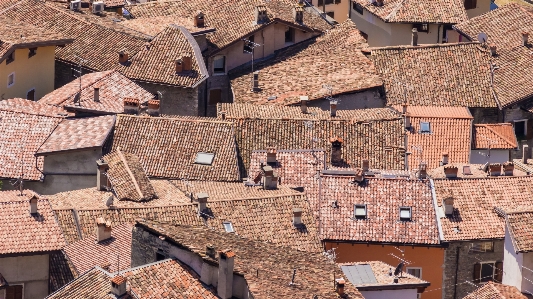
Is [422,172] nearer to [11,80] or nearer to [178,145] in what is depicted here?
[178,145]

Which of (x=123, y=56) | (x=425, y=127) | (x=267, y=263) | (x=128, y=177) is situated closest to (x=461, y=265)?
(x=425, y=127)

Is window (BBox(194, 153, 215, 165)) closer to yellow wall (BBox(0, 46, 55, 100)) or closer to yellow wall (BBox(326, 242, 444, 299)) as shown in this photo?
yellow wall (BBox(326, 242, 444, 299))

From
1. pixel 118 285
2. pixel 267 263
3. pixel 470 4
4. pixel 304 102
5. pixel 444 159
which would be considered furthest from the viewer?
pixel 470 4

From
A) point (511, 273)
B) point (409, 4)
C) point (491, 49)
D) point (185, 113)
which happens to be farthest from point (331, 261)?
point (409, 4)

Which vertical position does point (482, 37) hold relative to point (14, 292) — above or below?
above

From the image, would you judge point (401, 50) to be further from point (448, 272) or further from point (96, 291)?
point (96, 291)

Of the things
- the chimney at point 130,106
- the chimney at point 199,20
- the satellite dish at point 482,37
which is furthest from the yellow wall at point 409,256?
the chimney at point 199,20

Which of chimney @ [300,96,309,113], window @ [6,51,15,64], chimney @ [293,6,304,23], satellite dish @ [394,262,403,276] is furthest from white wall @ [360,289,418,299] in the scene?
chimney @ [293,6,304,23]

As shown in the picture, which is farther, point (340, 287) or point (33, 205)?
point (33, 205)
